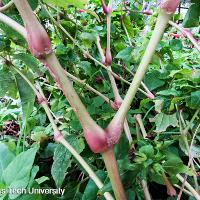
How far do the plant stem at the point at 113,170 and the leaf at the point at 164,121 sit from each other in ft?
0.57

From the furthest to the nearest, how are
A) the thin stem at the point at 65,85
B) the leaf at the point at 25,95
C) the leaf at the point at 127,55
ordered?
the leaf at the point at 127,55 < the leaf at the point at 25,95 < the thin stem at the point at 65,85

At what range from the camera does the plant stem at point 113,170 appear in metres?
0.33

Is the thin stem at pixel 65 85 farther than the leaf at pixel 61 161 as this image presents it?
No

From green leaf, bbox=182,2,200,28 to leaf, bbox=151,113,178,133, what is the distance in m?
0.14

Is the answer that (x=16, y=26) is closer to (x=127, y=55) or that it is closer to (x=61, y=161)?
(x=61, y=161)

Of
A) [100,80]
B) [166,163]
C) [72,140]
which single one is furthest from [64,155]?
[100,80]

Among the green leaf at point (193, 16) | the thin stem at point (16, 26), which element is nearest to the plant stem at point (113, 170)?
the thin stem at point (16, 26)

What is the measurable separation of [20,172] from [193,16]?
0.30 metres

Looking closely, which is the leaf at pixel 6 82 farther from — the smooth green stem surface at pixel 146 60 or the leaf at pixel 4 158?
the smooth green stem surface at pixel 146 60

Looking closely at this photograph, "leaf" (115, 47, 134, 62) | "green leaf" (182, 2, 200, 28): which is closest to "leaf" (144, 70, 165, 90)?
"leaf" (115, 47, 134, 62)

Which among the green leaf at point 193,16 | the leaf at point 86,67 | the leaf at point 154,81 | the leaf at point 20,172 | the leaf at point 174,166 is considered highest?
the green leaf at point 193,16

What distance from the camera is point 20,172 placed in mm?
372

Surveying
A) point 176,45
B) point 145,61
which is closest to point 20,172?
point 145,61

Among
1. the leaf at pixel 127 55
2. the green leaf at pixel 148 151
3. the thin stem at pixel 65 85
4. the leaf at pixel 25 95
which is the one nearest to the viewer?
the thin stem at pixel 65 85
